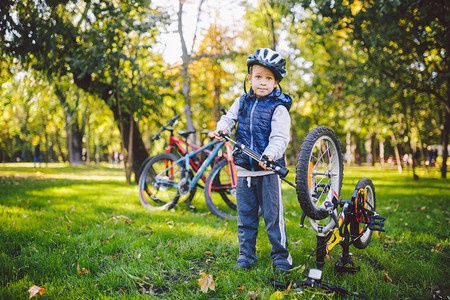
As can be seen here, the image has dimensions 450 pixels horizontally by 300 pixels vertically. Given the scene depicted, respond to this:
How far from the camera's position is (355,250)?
9.89 feet

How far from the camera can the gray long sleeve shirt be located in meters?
2.32

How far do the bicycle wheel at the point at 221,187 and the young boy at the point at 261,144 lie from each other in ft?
5.09

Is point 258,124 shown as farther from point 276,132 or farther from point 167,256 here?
point 167,256

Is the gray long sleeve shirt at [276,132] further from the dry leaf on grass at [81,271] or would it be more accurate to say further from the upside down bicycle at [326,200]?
the dry leaf on grass at [81,271]

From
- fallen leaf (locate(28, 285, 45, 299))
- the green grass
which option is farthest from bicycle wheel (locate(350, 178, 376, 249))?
fallen leaf (locate(28, 285, 45, 299))

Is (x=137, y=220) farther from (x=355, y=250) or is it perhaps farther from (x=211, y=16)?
(x=211, y=16)

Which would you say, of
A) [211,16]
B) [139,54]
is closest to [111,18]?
[139,54]

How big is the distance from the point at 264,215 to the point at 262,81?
1.19 meters

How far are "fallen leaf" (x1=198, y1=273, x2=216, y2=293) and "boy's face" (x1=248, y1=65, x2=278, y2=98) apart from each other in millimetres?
1582

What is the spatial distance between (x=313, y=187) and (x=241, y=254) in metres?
0.87

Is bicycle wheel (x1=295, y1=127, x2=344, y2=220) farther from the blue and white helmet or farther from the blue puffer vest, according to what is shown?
the blue and white helmet

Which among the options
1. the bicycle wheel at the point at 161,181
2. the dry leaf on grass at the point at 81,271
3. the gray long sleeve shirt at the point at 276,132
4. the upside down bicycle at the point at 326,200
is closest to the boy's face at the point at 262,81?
the gray long sleeve shirt at the point at 276,132

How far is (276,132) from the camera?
7.93 ft

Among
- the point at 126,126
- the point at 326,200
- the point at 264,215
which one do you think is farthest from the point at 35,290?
the point at 126,126
